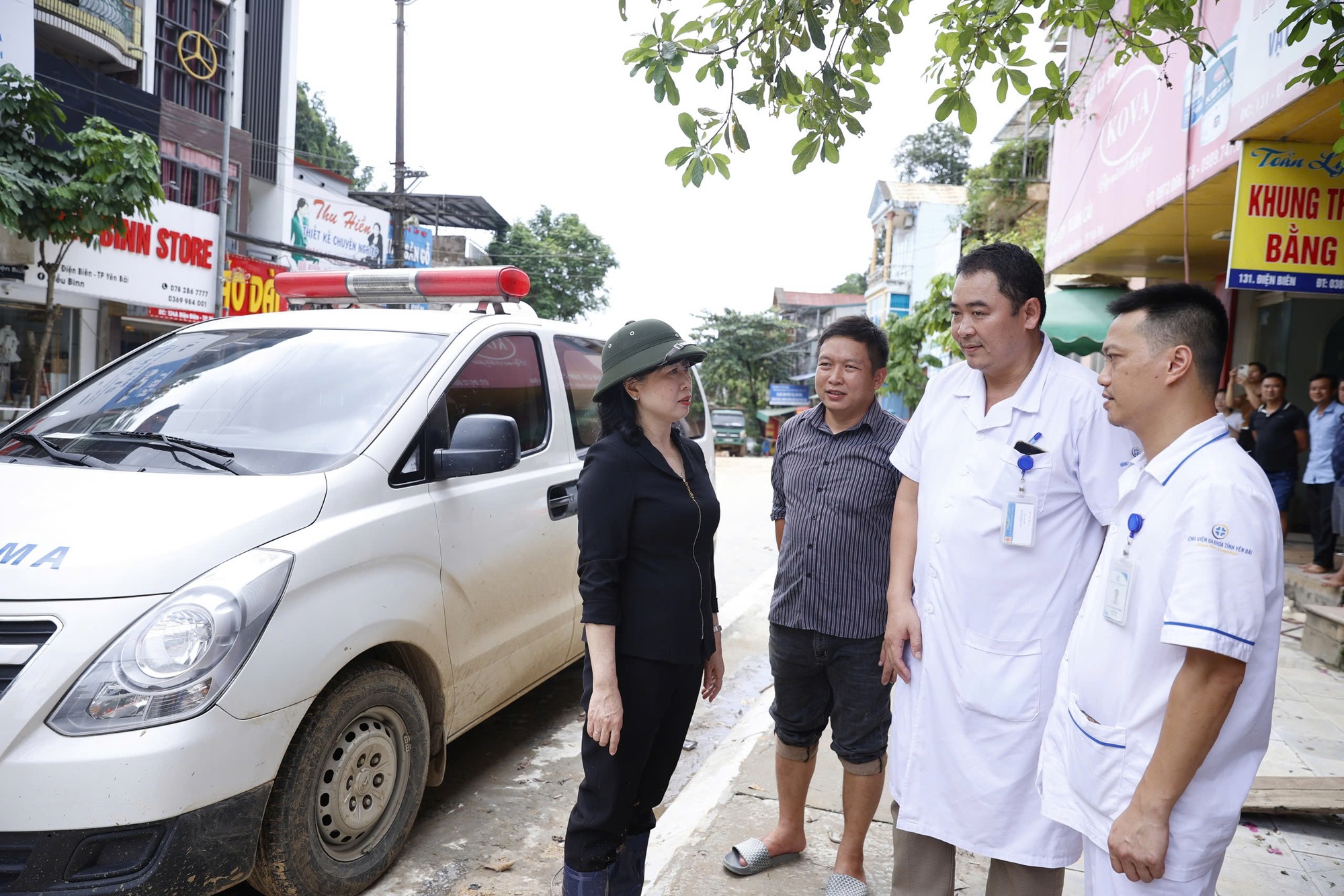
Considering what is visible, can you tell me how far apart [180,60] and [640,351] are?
24.5 m

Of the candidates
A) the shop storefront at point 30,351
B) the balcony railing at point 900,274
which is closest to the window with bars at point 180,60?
the shop storefront at point 30,351

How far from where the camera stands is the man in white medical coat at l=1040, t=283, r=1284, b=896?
1655 millimetres

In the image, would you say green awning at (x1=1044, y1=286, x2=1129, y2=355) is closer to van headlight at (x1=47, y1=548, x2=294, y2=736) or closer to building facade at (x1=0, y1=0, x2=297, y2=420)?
van headlight at (x1=47, y1=548, x2=294, y2=736)

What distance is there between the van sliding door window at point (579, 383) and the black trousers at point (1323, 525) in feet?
23.1

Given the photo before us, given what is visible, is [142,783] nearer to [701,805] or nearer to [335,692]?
[335,692]

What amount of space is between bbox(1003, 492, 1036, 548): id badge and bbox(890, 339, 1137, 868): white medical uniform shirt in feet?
0.06

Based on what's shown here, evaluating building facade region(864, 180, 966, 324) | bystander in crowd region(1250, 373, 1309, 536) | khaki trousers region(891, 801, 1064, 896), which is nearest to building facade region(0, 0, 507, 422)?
khaki trousers region(891, 801, 1064, 896)

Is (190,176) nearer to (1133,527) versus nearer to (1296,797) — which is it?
(1296,797)

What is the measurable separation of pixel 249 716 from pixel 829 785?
95.4 inches

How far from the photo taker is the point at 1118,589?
6.11 feet

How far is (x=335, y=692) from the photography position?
273 cm

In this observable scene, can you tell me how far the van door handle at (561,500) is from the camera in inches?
160

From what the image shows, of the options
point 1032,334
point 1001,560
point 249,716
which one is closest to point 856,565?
point 1001,560

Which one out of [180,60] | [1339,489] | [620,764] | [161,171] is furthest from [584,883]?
[180,60]
